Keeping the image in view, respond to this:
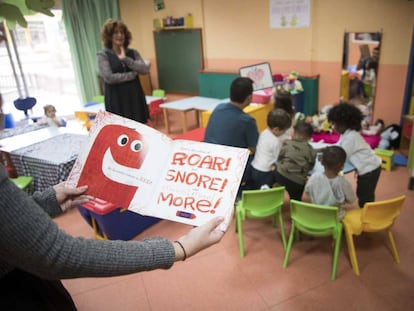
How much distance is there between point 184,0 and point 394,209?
5.00 metres

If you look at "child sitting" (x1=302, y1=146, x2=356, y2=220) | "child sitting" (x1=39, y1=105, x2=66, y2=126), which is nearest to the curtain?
"child sitting" (x1=39, y1=105, x2=66, y2=126)

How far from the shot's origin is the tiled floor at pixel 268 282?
208 centimetres

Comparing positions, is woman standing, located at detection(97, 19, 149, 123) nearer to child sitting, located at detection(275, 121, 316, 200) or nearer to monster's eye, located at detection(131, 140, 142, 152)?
child sitting, located at detection(275, 121, 316, 200)

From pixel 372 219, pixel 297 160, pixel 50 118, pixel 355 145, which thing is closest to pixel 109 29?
pixel 50 118

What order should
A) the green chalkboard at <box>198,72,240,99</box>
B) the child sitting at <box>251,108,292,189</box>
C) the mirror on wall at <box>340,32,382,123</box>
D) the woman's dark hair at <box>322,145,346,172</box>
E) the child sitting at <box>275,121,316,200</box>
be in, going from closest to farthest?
1. the woman's dark hair at <box>322,145,346,172</box>
2. the child sitting at <box>275,121,316,200</box>
3. the child sitting at <box>251,108,292,189</box>
4. the mirror on wall at <box>340,32,382,123</box>
5. the green chalkboard at <box>198,72,240,99</box>

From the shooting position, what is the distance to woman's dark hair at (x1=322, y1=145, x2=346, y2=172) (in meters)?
2.22

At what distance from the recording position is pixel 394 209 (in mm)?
2203

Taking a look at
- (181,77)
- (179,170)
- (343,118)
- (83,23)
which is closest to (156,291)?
(179,170)

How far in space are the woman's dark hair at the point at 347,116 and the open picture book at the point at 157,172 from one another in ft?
5.58

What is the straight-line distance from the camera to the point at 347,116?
242cm

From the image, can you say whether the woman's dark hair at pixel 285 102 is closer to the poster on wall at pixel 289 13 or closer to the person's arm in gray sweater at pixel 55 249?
the poster on wall at pixel 289 13

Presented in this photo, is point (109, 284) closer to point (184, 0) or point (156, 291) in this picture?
point (156, 291)

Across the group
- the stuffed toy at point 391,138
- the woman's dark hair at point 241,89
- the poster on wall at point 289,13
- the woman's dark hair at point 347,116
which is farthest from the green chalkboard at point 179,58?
the woman's dark hair at point 347,116

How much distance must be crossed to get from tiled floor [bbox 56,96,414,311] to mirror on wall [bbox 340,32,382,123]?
2309 mm
